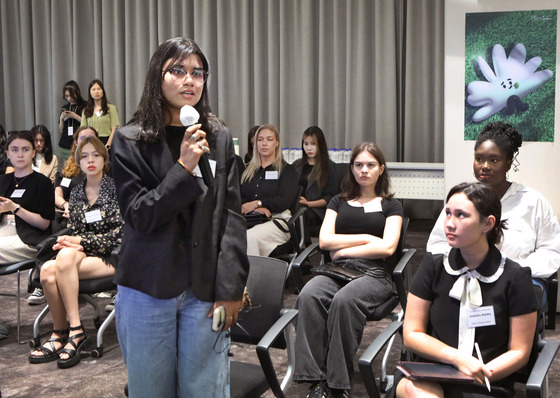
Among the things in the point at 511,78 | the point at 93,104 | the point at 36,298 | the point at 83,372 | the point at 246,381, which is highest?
the point at 93,104

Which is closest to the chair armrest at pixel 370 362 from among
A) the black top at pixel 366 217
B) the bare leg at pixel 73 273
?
the black top at pixel 366 217

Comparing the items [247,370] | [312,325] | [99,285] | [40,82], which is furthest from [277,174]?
[40,82]

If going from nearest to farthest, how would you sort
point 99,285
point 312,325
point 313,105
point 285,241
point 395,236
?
point 312,325
point 395,236
point 99,285
point 285,241
point 313,105

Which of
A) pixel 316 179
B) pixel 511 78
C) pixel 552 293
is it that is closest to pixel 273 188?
pixel 316 179

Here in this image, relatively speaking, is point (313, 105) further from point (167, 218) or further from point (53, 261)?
point (167, 218)

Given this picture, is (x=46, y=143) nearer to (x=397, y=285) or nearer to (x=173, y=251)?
(x=397, y=285)

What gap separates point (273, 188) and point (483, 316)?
2.98 m

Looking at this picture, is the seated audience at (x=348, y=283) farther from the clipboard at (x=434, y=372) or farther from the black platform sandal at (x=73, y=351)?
the black platform sandal at (x=73, y=351)

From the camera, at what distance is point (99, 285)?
3.89 meters

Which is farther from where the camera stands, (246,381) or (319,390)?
(319,390)

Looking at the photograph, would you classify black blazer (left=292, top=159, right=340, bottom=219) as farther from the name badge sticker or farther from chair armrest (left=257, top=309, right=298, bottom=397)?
the name badge sticker

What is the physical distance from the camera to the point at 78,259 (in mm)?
3904

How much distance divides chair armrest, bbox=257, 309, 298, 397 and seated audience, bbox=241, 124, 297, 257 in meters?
2.28

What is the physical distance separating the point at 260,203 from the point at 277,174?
0.88ft
